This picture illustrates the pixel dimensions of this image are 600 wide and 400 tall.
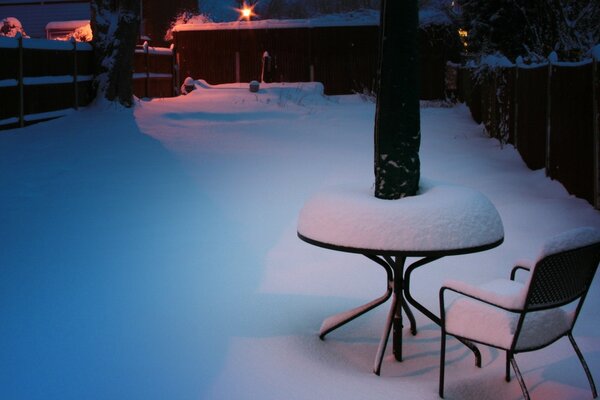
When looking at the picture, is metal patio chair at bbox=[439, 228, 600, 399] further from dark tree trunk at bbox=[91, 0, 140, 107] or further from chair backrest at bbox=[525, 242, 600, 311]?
dark tree trunk at bbox=[91, 0, 140, 107]

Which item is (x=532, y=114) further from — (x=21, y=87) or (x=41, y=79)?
(x=41, y=79)

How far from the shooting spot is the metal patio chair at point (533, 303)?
3.95 metres

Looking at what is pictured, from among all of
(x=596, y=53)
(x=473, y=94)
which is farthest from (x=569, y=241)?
(x=473, y=94)

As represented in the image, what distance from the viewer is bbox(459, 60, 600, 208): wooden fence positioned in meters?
8.69

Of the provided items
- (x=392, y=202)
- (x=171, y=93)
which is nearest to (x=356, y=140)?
(x=392, y=202)

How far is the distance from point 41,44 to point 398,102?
12.2 m

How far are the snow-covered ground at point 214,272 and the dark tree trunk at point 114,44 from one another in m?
2.48

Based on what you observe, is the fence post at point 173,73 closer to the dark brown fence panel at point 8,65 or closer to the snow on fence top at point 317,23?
the snow on fence top at point 317,23

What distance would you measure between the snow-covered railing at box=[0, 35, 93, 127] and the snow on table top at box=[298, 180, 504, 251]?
36.4 ft

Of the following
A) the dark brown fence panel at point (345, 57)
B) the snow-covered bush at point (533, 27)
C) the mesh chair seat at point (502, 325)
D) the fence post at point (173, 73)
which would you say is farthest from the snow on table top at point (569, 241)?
the dark brown fence panel at point (345, 57)

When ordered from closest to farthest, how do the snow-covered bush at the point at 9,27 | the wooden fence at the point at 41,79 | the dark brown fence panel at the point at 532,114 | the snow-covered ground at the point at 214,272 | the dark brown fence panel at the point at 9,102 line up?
the snow-covered ground at the point at 214,272 → the dark brown fence panel at the point at 532,114 → the dark brown fence panel at the point at 9,102 → the wooden fence at the point at 41,79 → the snow-covered bush at the point at 9,27

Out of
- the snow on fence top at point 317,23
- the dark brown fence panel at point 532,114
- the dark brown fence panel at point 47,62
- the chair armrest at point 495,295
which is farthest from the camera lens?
the snow on fence top at point 317,23

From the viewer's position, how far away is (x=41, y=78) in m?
15.6

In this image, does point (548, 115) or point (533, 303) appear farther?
point (548, 115)
